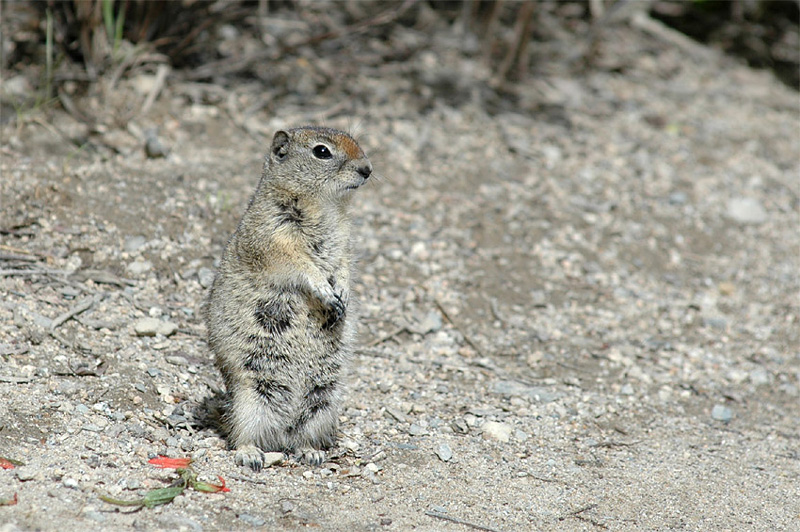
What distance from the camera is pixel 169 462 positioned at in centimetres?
408

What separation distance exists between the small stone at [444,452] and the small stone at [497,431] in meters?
0.32

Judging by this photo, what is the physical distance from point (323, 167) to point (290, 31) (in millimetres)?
4330

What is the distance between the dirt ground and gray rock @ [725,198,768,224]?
0.08 ft

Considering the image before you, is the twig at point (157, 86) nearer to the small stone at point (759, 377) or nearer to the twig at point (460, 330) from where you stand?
the twig at point (460, 330)

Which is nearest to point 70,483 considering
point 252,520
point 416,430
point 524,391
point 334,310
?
point 252,520

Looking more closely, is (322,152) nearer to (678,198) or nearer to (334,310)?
(334,310)

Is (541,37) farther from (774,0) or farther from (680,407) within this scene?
(680,407)

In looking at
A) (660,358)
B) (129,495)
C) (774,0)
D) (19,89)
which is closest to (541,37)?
(774,0)

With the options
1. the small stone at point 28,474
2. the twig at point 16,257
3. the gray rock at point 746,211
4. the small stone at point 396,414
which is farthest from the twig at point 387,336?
the gray rock at point 746,211

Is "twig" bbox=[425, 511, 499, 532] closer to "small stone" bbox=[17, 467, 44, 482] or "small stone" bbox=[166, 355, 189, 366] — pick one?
"small stone" bbox=[17, 467, 44, 482]

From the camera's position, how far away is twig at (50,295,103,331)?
4992 millimetres

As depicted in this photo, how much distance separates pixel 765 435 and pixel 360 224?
334 centimetres

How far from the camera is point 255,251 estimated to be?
4.39 meters

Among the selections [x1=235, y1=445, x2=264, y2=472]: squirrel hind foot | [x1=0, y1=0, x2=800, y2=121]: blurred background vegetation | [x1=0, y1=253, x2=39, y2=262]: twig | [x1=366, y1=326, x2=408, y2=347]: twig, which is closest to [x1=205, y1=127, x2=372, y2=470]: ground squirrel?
[x1=235, y1=445, x2=264, y2=472]: squirrel hind foot
